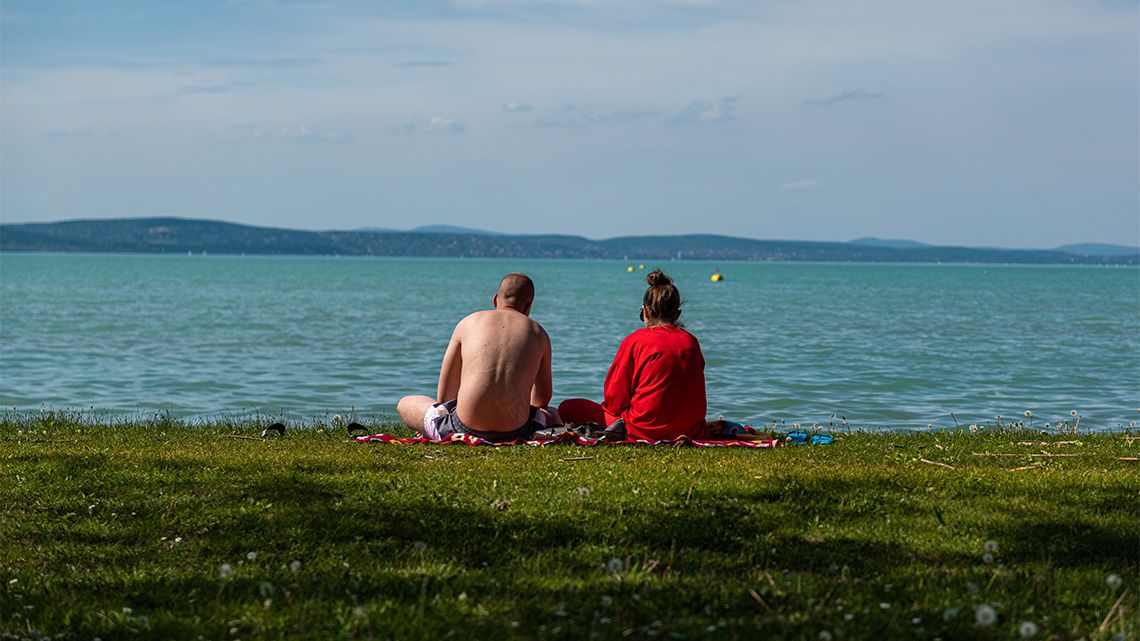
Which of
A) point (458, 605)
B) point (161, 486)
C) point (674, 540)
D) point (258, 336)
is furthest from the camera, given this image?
point (258, 336)

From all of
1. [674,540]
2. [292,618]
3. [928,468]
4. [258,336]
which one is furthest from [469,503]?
[258,336]

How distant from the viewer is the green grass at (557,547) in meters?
5.14

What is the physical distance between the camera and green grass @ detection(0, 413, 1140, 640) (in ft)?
16.9

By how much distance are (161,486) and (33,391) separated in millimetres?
15985

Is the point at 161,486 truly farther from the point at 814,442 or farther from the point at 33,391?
the point at 33,391

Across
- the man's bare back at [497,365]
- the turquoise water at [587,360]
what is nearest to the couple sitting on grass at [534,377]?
the man's bare back at [497,365]

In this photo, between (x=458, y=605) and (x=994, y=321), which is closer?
(x=458, y=605)

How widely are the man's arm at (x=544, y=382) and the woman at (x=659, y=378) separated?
56 centimetres

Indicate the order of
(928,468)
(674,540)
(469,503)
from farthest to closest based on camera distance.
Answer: (928,468)
(469,503)
(674,540)

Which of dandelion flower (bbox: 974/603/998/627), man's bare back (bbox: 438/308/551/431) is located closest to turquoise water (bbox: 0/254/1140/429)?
man's bare back (bbox: 438/308/551/431)

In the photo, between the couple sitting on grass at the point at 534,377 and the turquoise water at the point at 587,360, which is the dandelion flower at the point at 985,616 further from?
the turquoise water at the point at 587,360

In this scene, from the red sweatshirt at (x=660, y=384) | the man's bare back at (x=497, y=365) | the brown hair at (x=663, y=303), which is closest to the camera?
the man's bare back at (x=497, y=365)

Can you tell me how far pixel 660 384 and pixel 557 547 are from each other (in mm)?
4069

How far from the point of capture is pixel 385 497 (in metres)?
7.26
